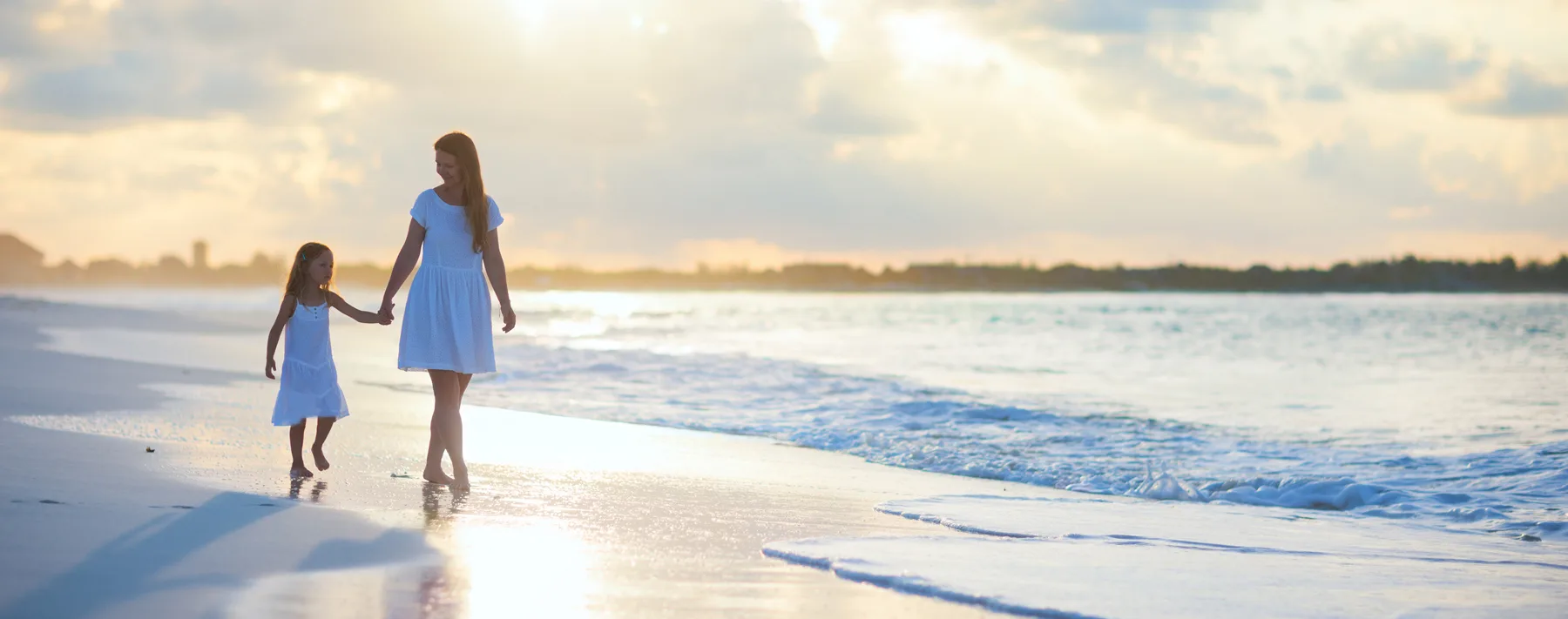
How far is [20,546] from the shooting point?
3.90 metres

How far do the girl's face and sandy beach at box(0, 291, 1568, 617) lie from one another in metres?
0.99

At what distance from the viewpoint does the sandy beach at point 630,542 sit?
3.67 metres

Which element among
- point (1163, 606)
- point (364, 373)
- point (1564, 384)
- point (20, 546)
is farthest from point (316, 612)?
point (1564, 384)

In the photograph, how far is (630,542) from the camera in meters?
4.57

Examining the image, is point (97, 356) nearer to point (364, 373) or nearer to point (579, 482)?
point (364, 373)

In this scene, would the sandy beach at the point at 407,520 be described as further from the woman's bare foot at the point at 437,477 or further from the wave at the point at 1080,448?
the wave at the point at 1080,448

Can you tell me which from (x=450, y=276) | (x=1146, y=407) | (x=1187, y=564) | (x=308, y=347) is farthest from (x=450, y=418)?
(x=1146, y=407)

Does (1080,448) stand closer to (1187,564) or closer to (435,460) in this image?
(1187,564)

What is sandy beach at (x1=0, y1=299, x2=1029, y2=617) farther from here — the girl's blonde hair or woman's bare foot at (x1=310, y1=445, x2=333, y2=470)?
the girl's blonde hair

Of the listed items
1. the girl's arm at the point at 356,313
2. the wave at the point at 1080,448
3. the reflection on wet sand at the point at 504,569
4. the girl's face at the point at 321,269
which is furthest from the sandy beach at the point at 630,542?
the girl's face at the point at 321,269

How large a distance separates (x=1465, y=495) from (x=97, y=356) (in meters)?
14.1

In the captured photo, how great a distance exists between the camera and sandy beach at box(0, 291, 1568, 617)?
3.67 meters

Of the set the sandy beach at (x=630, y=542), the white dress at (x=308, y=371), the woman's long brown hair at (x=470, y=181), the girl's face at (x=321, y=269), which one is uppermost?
the woman's long brown hair at (x=470, y=181)

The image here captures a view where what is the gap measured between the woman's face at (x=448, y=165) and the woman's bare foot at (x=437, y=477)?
1.47m
